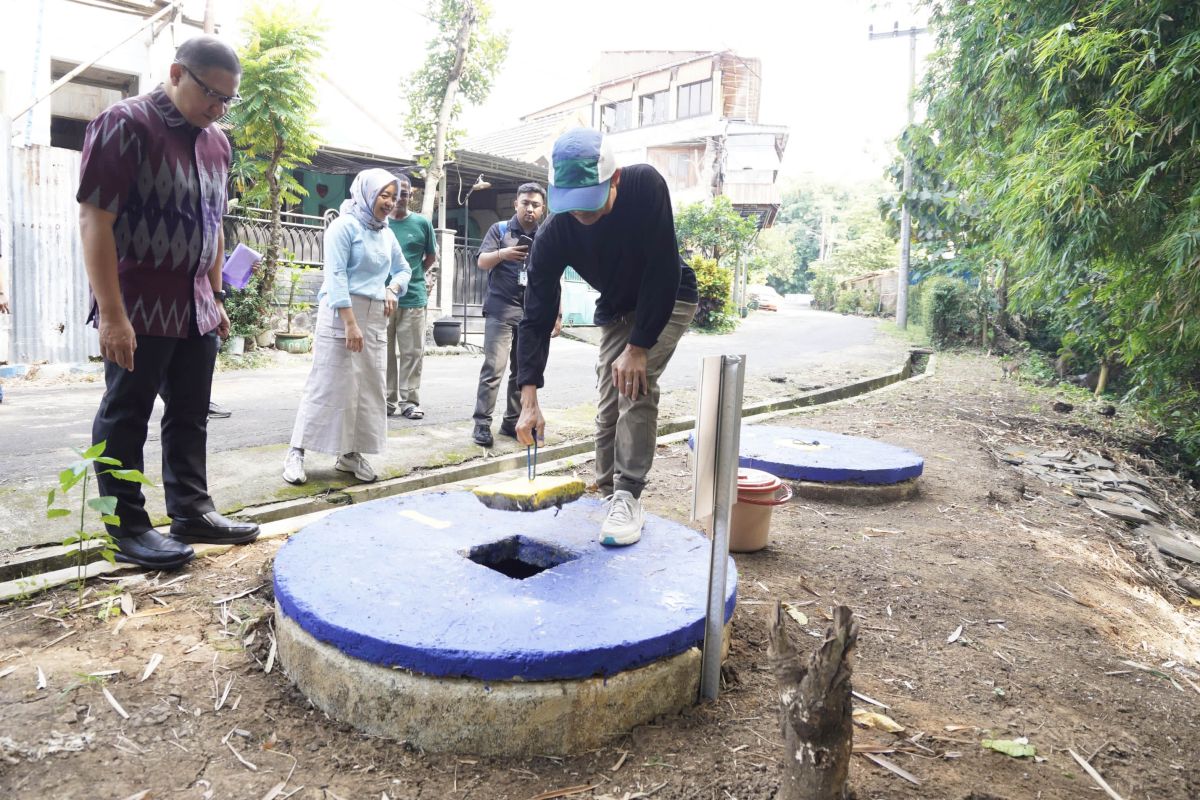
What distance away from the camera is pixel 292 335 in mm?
10719

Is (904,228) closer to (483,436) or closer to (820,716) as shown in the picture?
(483,436)

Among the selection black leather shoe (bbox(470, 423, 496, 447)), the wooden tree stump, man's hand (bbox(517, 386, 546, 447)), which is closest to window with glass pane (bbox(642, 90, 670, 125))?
black leather shoe (bbox(470, 423, 496, 447))

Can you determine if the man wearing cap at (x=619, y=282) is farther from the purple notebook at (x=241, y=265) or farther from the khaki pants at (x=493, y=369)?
the purple notebook at (x=241, y=265)

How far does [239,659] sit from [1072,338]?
35.3ft

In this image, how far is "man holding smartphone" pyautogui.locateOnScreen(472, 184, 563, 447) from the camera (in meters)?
5.39

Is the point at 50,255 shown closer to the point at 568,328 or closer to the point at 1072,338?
the point at 568,328

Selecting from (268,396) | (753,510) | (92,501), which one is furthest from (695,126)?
(92,501)

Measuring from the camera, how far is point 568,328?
617 inches

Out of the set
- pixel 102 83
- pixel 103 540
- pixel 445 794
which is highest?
pixel 102 83

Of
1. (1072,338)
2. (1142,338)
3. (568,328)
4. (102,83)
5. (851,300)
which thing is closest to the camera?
(1142,338)

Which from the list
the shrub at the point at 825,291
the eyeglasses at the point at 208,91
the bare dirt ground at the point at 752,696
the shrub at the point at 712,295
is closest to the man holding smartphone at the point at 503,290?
the bare dirt ground at the point at 752,696

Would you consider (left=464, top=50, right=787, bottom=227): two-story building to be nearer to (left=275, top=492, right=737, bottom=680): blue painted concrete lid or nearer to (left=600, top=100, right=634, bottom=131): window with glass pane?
(left=600, top=100, right=634, bottom=131): window with glass pane

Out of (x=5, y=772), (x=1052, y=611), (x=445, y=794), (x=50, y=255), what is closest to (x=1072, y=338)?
(x=1052, y=611)

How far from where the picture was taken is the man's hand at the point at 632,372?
3.05m
